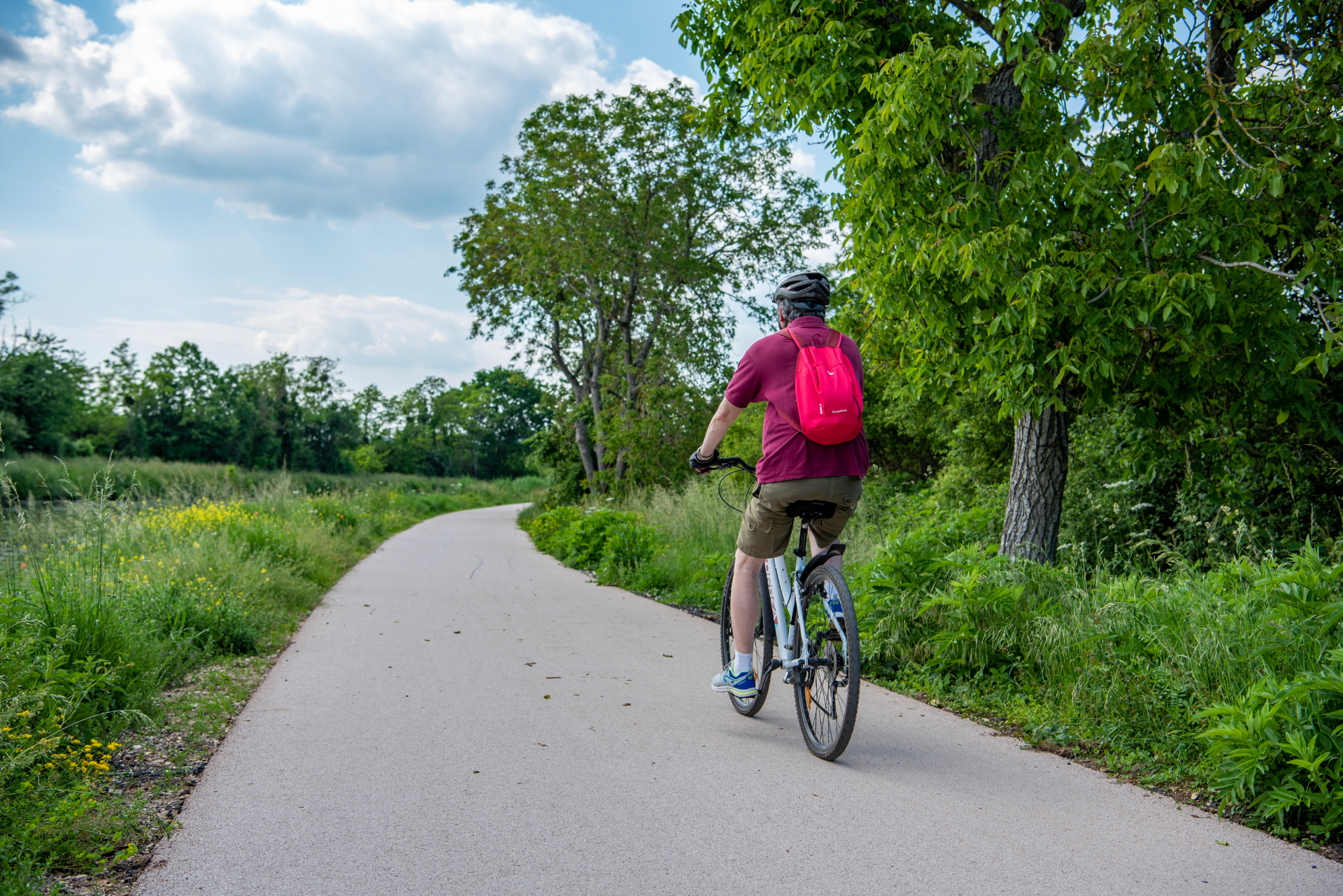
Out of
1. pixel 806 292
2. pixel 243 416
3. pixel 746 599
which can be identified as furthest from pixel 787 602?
pixel 243 416

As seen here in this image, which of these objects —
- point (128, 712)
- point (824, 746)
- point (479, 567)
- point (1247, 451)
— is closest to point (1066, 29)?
point (1247, 451)

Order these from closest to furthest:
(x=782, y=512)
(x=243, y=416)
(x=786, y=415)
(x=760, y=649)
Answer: (x=786, y=415), (x=782, y=512), (x=760, y=649), (x=243, y=416)

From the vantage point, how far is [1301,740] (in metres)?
2.95

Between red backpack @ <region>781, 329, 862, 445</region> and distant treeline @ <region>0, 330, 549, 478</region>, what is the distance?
37564mm

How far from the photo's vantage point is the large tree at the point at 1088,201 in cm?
508

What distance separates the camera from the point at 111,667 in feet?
14.1

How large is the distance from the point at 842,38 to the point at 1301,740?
5.26 m

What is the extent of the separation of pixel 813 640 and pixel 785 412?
1101mm

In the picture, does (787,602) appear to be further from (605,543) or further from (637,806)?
(605,543)

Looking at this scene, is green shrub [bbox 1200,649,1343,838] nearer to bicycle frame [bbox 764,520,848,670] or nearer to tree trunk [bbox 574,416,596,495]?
bicycle frame [bbox 764,520,848,670]

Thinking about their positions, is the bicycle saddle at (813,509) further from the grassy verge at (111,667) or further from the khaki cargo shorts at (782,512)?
the grassy verge at (111,667)

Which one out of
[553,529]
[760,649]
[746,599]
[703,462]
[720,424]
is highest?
[720,424]

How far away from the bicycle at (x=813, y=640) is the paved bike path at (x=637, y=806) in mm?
183

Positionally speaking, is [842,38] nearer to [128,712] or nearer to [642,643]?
[642,643]
